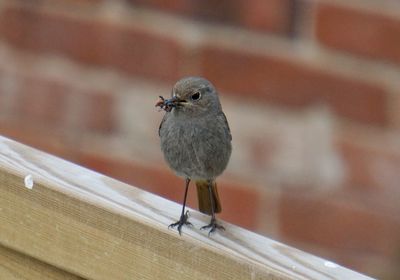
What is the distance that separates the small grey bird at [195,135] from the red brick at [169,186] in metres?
0.46

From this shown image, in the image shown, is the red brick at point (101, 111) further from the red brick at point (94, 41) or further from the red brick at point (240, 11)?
the red brick at point (240, 11)

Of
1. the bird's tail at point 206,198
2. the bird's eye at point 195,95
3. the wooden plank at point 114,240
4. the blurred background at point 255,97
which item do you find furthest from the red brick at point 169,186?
the wooden plank at point 114,240

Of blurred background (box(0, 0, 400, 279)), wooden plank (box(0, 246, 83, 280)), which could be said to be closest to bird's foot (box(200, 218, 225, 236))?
wooden plank (box(0, 246, 83, 280))

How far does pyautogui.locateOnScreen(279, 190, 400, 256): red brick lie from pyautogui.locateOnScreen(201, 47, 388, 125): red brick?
23 centimetres

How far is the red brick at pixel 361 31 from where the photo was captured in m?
3.13

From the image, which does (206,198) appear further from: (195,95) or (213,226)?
(213,226)

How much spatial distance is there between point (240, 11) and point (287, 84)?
23 cm

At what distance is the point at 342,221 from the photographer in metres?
3.21

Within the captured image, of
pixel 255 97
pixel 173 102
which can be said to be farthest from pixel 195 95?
pixel 255 97

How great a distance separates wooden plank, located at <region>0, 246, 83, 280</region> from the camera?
6.39 ft

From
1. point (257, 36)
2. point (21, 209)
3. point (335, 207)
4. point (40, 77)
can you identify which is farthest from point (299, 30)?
point (21, 209)

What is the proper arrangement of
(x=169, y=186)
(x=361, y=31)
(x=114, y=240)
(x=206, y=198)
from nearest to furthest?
(x=114, y=240) → (x=206, y=198) → (x=361, y=31) → (x=169, y=186)

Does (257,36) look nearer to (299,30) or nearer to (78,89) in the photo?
(299,30)

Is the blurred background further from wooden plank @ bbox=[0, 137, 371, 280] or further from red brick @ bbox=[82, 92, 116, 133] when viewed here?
wooden plank @ bbox=[0, 137, 371, 280]
